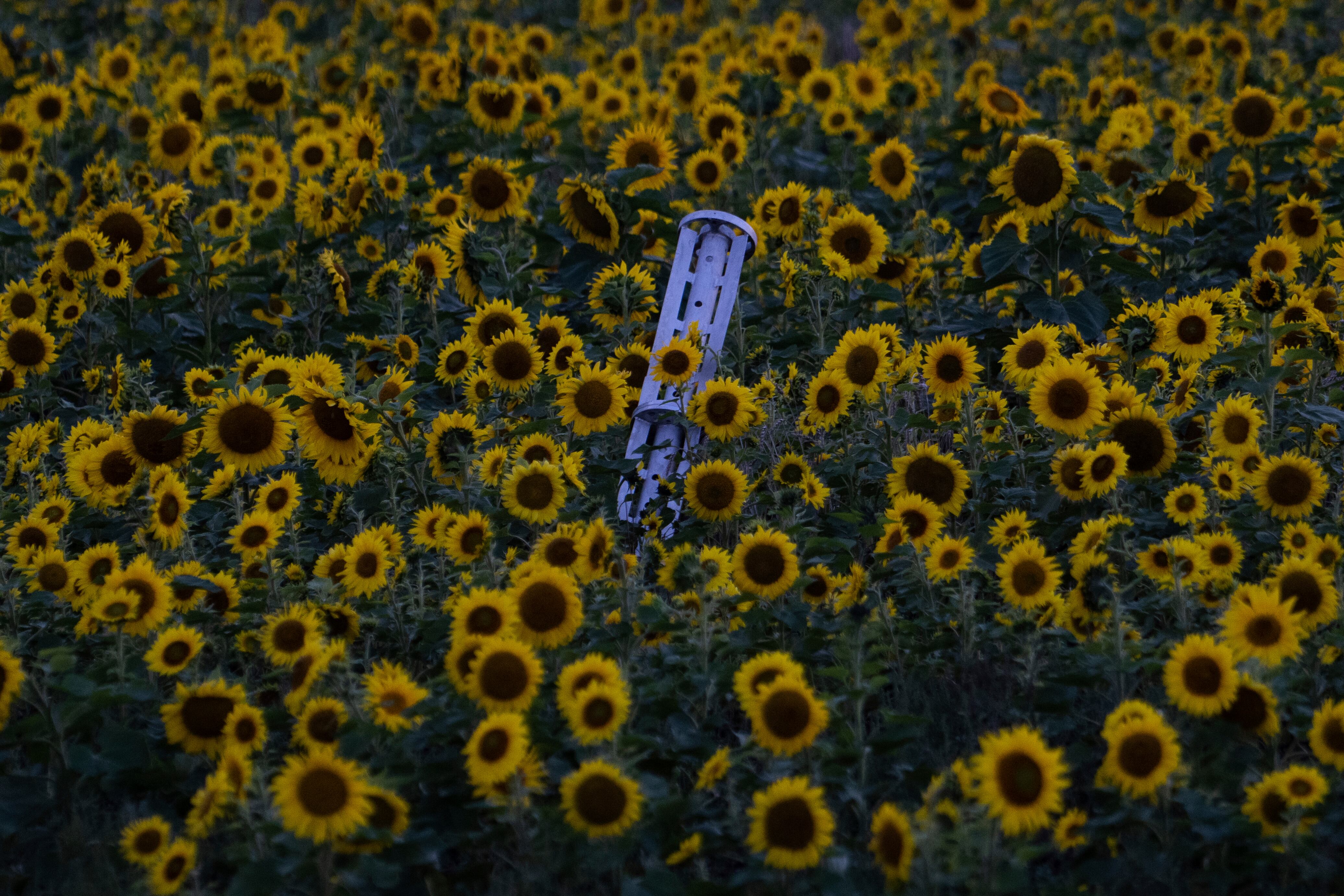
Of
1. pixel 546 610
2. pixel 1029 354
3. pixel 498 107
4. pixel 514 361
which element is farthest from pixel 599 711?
pixel 498 107

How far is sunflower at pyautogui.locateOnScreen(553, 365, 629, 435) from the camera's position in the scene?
4281 mm

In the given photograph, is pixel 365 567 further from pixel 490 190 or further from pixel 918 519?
pixel 490 190

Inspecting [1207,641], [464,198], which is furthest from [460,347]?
[1207,641]

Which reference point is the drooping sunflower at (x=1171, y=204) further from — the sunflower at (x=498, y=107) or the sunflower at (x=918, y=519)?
the sunflower at (x=498, y=107)

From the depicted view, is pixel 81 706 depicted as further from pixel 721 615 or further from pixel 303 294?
pixel 303 294

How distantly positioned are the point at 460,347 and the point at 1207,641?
2995 millimetres

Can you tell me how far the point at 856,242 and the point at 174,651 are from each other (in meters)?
3.22

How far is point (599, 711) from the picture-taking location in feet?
9.36

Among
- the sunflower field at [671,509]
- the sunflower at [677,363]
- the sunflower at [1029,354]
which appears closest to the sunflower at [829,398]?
the sunflower field at [671,509]

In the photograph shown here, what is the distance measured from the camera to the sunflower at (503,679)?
2.92 m

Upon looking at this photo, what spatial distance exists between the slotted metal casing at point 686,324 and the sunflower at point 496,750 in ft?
5.15

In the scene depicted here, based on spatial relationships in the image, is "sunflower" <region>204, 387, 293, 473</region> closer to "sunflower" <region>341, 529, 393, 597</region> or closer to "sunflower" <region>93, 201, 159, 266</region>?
"sunflower" <region>341, 529, 393, 597</region>

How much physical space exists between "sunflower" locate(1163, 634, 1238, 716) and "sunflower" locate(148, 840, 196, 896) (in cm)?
224

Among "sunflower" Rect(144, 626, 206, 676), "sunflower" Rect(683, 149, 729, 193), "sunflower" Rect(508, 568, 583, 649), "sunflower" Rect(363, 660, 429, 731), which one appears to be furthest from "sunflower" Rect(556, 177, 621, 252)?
"sunflower" Rect(363, 660, 429, 731)
